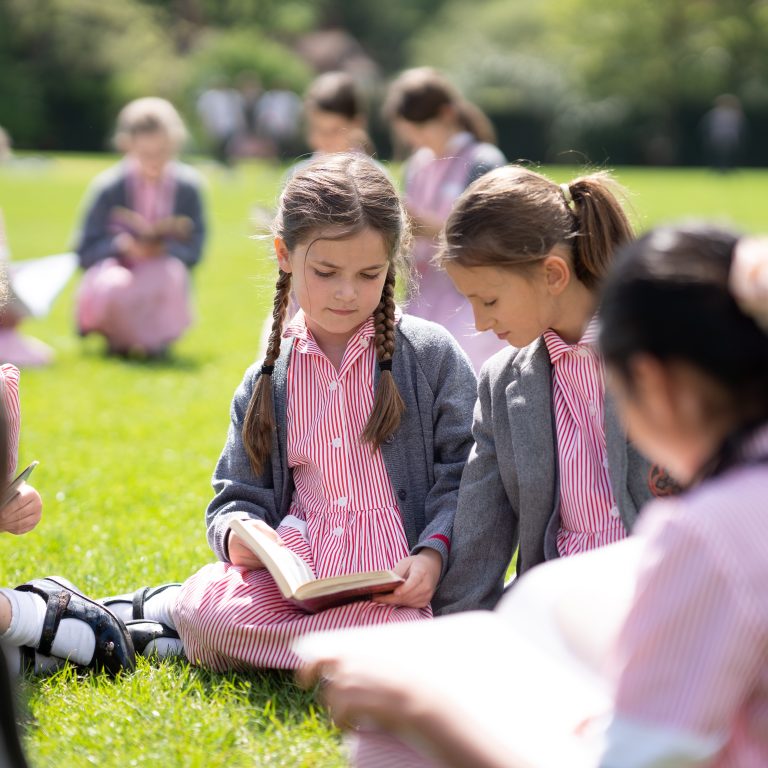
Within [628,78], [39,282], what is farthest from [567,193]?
[628,78]

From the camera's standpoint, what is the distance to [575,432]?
2959 mm

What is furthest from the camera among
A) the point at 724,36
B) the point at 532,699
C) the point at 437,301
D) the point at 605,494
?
the point at 724,36

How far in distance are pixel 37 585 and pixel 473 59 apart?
44.5 metres

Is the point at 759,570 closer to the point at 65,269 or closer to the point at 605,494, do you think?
the point at 605,494

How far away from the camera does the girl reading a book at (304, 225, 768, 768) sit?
1471 millimetres

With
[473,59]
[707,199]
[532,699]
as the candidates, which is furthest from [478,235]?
[473,59]

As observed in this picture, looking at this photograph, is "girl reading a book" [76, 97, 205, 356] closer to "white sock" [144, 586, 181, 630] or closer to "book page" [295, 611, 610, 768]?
"white sock" [144, 586, 181, 630]

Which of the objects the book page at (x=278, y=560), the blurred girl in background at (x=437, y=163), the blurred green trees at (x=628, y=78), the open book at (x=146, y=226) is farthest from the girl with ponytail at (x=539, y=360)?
the blurred green trees at (x=628, y=78)

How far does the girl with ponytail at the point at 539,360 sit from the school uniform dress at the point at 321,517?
0.60 feet

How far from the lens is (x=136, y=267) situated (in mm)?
8031

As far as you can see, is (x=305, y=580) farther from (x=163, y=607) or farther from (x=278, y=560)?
(x=163, y=607)

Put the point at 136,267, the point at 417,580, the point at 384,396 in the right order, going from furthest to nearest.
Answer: the point at 136,267
the point at 384,396
the point at 417,580

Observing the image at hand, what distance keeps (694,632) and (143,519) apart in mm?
3155

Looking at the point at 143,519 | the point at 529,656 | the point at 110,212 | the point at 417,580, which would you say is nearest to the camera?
the point at 529,656
